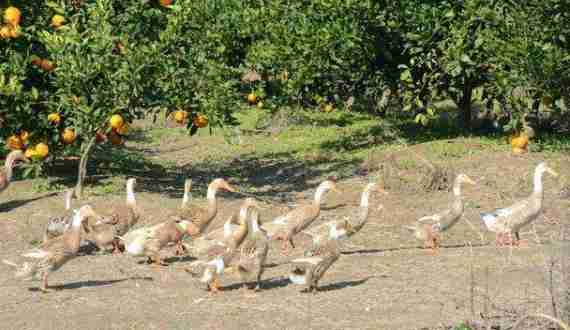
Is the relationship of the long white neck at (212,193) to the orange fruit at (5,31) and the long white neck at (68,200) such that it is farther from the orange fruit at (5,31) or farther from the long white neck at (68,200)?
the orange fruit at (5,31)

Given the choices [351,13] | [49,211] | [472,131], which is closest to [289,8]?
[351,13]

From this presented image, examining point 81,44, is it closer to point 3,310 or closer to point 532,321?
point 3,310

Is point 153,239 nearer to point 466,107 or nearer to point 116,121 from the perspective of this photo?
point 116,121

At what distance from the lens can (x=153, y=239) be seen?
39.8 ft

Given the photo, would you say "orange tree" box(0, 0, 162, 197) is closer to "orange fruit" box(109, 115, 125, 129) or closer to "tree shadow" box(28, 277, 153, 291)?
"orange fruit" box(109, 115, 125, 129)

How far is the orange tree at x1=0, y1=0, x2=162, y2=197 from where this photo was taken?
15.5m

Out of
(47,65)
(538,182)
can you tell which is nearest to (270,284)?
(538,182)

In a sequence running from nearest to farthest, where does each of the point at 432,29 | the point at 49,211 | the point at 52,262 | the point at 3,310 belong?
1. the point at 3,310
2. the point at 52,262
3. the point at 49,211
4. the point at 432,29

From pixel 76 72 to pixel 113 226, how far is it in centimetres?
328

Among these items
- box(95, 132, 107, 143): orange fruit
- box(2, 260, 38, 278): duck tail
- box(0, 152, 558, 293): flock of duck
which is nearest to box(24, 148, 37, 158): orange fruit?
box(95, 132, 107, 143): orange fruit

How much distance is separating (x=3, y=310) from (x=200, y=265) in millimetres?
2075

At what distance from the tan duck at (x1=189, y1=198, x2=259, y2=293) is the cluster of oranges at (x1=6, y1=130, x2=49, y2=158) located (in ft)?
16.6

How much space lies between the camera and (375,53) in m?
20.6

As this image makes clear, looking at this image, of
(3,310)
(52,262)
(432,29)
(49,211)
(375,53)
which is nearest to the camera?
(3,310)
